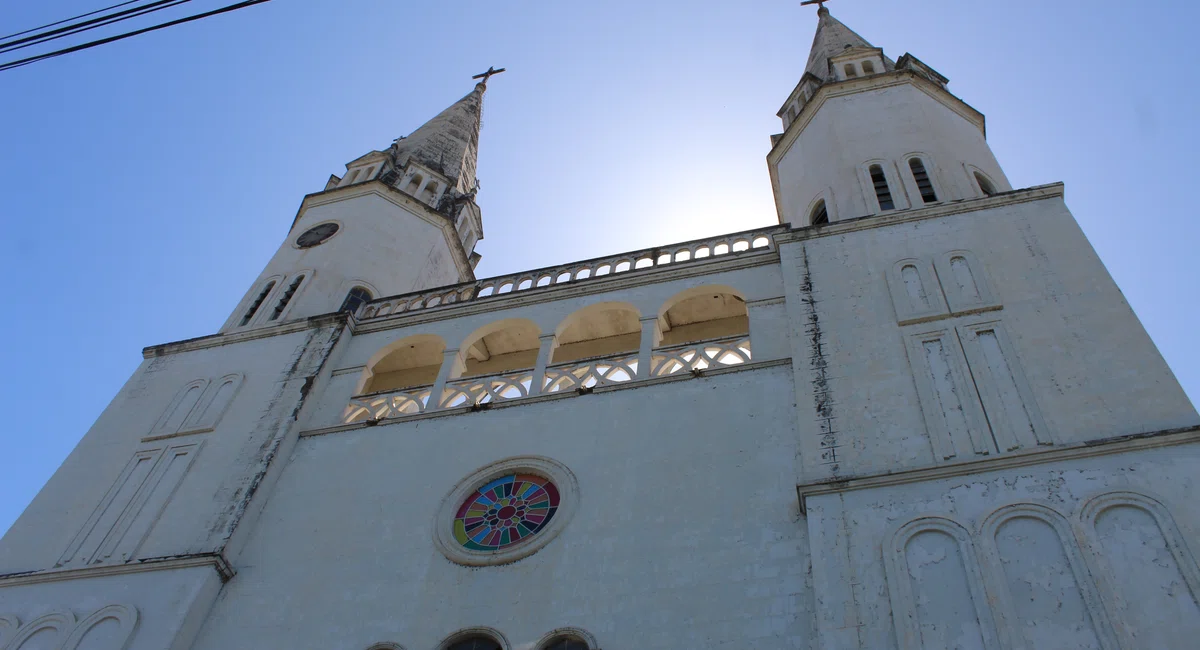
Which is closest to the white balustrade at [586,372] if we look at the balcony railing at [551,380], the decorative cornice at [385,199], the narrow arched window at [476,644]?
the balcony railing at [551,380]

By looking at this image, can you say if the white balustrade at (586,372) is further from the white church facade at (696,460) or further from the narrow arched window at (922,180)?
the narrow arched window at (922,180)

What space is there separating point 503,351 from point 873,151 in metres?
6.97

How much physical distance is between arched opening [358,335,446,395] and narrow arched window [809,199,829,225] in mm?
6484

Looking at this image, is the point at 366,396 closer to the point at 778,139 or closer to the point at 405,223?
the point at 405,223

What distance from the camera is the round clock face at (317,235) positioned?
2017cm

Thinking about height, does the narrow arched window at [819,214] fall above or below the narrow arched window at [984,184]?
below

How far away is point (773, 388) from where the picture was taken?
42.2 feet

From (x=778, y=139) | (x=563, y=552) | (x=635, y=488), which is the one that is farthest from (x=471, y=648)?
(x=778, y=139)

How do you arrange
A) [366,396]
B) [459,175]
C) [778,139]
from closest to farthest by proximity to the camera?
[366,396], [778,139], [459,175]

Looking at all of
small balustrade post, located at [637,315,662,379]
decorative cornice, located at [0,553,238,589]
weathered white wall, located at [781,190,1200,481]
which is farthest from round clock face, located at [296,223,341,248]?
weathered white wall, located at [781,190,1200,481]

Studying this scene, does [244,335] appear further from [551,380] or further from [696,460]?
[696,460]

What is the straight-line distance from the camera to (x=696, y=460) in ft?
39.9

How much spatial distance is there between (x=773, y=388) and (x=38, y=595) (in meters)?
9.36

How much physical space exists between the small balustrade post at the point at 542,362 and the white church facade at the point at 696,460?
4 cm
